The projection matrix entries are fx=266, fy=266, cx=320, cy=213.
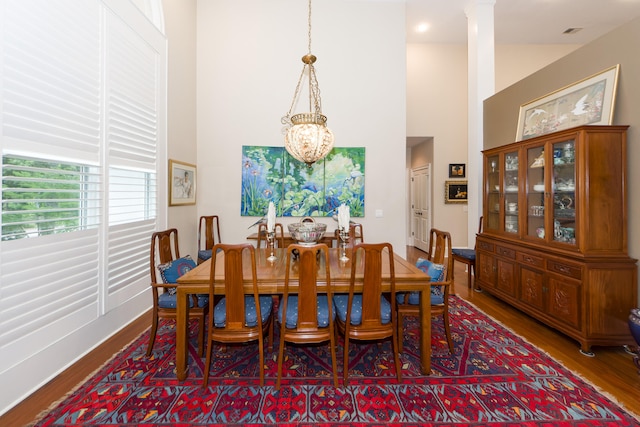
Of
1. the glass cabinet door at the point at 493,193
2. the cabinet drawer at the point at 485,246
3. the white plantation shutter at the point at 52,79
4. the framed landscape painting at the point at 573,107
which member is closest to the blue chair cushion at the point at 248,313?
the white plantation shutter at the point at 52,79

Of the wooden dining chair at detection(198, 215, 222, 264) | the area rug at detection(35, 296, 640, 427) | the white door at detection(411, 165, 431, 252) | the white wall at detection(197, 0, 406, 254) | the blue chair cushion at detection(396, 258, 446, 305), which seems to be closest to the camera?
the area rug at detection(35, 296, 640, 427)

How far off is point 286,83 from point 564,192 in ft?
12.7

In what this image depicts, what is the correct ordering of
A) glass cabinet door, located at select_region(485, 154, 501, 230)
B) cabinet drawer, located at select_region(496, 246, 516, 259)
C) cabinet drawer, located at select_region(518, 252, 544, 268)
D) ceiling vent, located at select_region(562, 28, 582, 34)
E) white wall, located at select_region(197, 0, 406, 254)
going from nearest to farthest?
cabinet drawer, located at select_region(518, 252, 544, 268)
cabinet drawer, located at select_region(496, 246, 516, 259)
glass cabinet door, located at select_region(485, 154, 501, 230)
white wall, located at select_region(197, 0, 406, 254)
ceiling vent, located at select_region(562, 28, 582, 34)

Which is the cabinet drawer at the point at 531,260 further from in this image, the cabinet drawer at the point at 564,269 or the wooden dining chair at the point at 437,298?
the wooden dining chair at the point at 437,298

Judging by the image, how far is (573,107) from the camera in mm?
2742

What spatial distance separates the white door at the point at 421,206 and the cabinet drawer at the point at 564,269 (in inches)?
149

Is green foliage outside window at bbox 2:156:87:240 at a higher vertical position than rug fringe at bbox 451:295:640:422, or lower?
higher

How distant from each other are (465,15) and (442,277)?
504 centimetres

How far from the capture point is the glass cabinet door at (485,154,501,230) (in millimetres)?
3429

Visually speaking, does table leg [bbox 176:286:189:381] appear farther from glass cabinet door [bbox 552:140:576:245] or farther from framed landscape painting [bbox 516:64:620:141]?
framed landscape painting [bbox 516:64:620:141]

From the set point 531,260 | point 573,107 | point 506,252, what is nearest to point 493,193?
point 506,252

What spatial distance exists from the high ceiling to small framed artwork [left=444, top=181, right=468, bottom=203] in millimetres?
3026

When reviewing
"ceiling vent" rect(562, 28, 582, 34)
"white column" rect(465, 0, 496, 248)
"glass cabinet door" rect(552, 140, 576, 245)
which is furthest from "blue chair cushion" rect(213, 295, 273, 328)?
"ceiling vent" rect(562, 28, 582, 34)

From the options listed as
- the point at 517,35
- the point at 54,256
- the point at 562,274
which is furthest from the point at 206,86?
the point at 517,35
